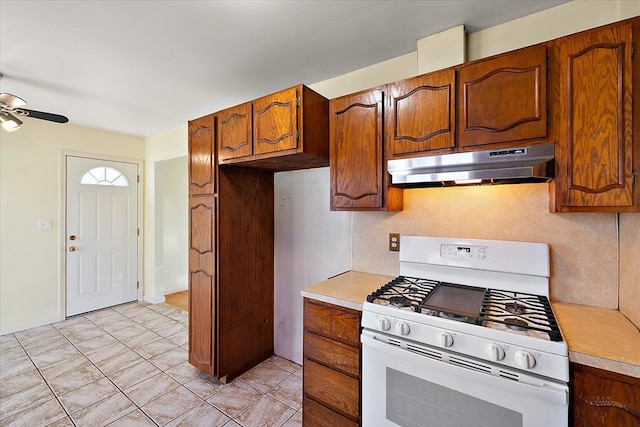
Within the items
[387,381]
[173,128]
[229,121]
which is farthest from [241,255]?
[173,128]

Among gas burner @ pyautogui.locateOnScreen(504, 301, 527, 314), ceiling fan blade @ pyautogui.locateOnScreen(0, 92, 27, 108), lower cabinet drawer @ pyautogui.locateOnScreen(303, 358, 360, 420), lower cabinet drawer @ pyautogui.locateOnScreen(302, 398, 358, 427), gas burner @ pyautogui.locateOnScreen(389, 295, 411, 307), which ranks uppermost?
ceiling fan blade @ pyautogui.locateOnScreen(0, 92, 27, 108)

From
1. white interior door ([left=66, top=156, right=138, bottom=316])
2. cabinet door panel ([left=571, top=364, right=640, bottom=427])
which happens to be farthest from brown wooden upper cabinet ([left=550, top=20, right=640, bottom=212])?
white interior door ([left=66, top=156, right=138, bottom=316])

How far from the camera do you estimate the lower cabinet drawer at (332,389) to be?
1.52 m

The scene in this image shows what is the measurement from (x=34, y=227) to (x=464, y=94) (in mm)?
4743

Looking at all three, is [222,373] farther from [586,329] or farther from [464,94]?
[464,94]

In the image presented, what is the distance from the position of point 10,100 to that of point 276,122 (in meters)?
1.88

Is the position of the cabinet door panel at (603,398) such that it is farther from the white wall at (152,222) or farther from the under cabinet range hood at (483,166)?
the white wall at (152,222)

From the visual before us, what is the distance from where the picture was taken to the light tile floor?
194cm

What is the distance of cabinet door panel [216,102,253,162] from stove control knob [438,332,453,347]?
5.39 feet

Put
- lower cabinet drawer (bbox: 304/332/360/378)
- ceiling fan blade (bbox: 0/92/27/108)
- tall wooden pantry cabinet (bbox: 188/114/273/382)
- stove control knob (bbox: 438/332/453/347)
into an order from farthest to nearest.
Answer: tall wooden pantry cabinet (bbox: 188/114/273/382) → ceiling fan blade (bbox: 0/92/27/108) → lower cabinet drawer (bbox: 304/332/360/378) → stove control knob (bbox: 438/332/453/347)

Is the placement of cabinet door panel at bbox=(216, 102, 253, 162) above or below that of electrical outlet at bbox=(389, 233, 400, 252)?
above

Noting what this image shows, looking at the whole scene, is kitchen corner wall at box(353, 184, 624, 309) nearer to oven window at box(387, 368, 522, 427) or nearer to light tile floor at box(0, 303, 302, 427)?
oven window at box(387, 368, 522, 427)

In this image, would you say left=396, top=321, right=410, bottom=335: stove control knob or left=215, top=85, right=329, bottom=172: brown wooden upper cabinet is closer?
left=396, top=321, right=410, bottom=335: stove control knob

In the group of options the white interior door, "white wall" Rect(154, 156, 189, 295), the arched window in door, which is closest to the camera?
the white interior door
